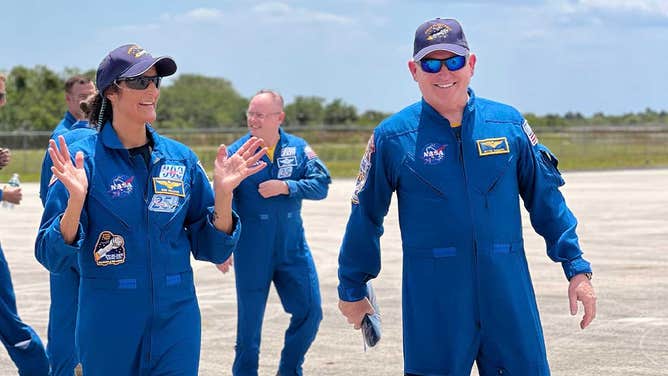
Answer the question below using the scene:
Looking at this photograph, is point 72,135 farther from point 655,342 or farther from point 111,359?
point 655,342

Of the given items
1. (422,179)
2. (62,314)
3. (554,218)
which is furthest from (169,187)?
(62,314)

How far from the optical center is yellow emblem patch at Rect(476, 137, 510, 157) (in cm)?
495

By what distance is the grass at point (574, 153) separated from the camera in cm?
4300

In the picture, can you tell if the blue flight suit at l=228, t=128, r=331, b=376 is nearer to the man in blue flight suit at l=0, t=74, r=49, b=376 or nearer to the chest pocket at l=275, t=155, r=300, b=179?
the chest pocket at l=275, t=155, r=300, b=179

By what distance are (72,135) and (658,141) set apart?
49459 mm

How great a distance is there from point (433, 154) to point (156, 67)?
1296 mm

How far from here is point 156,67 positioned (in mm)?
5109

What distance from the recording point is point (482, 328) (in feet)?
16.1

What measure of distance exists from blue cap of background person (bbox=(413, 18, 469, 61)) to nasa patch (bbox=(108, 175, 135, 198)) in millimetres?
1389

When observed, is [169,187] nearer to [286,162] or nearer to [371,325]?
[371,325]

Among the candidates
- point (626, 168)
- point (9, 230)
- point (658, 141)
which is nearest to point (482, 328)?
point (9, 230)

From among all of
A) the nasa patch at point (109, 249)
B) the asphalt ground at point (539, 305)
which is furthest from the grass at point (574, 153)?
the nasa patch at point (109, 249)

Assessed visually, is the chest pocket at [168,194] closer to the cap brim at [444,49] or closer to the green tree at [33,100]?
the cap brim at [444,49]

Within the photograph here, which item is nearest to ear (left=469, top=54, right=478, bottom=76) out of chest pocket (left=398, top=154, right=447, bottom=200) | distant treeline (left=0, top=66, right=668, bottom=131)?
chest pocket (left=398, top=154, right=447, bottom=200)
